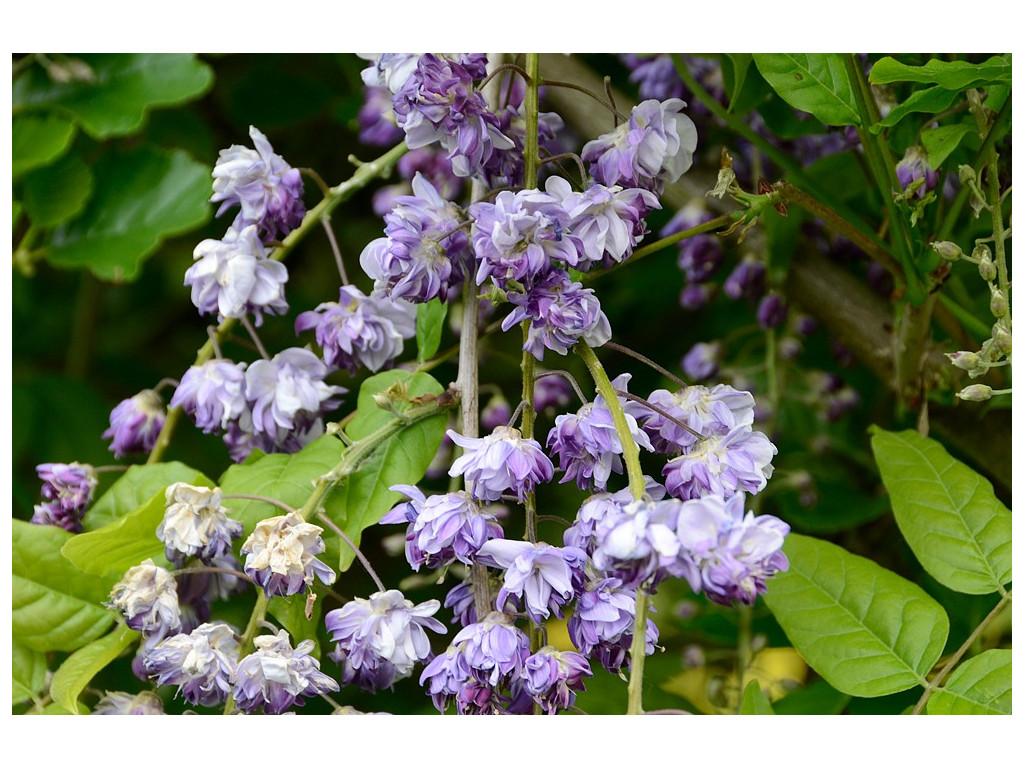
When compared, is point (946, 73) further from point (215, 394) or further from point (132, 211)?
point (132, 211)

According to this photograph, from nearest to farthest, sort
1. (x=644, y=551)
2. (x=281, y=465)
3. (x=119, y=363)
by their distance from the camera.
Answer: (x=644, y=551) → (x=281, y=465) → (x=119, y=363)

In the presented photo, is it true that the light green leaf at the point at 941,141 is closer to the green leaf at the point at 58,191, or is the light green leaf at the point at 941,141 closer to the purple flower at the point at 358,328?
the purple flower at the point at 358,328

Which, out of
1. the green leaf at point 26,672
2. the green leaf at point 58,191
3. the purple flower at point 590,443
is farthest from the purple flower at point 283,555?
the green leaf at point 58,191

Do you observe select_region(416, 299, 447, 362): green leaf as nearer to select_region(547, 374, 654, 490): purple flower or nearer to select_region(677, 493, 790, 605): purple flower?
select_region(547, 374, 654, 490): purple flower

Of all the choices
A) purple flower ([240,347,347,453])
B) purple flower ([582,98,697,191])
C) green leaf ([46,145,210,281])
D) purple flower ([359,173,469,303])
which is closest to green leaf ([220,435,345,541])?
purple flower ([240,347,347,453])

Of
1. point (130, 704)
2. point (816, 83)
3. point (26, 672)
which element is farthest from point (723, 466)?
point (26, 672)

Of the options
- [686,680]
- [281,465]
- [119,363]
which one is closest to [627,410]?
[281,465]

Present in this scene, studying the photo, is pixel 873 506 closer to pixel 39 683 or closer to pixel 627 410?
pixel 627 410
